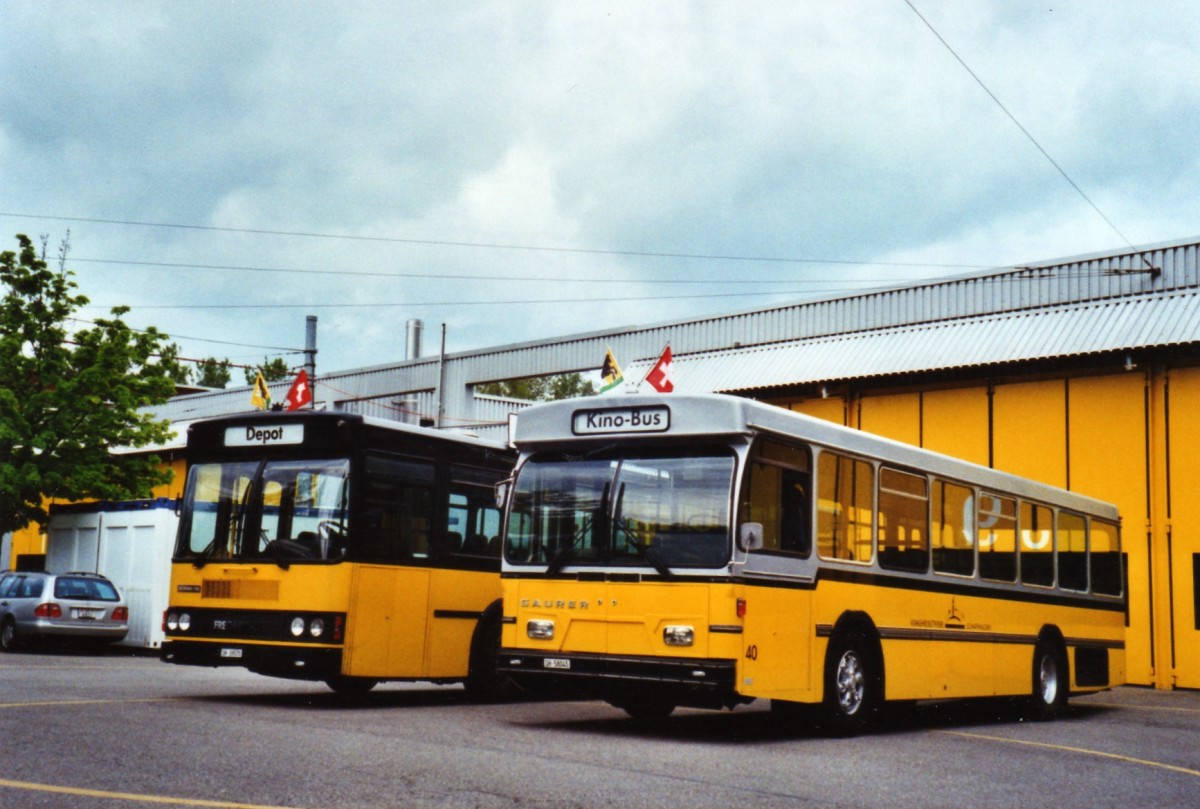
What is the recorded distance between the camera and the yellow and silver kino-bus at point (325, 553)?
44.9 feet

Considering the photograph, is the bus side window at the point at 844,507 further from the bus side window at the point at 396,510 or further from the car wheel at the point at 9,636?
the car wheel at the point at 9,636

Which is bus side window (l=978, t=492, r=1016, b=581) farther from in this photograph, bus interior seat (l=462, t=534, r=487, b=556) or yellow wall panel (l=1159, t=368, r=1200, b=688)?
yellow wall panel (l=1159, t=368, r=1200, b=688)

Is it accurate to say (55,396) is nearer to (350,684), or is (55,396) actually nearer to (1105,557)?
(350,684)

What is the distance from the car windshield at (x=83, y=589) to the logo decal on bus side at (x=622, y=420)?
17397mm

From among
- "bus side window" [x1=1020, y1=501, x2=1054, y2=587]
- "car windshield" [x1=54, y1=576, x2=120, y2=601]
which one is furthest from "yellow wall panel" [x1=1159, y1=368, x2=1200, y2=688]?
"car windshield" [x1=54, y1=576, x2=120, y2=601]

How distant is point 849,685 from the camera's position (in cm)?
1287

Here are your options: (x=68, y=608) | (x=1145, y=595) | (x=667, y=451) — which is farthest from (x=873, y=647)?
(x=68, y=608)

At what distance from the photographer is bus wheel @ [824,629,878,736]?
12477 millimetres

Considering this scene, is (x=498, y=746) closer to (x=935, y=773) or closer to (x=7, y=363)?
(x=935, y=773)

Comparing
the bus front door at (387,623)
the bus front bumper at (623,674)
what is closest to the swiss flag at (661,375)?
the bus front door at (387,623)

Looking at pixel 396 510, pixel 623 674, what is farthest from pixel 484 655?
pixel 623 674

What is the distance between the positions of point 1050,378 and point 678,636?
14933 mm

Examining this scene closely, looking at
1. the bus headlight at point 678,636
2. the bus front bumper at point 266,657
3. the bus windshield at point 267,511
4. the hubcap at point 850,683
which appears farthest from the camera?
the bus windshield at point 267,511

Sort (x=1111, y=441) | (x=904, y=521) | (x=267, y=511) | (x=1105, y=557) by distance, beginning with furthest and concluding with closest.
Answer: (x=1111, y=441), (x=1105, y=557), (x=267, y=511), (x=904, y=521)
